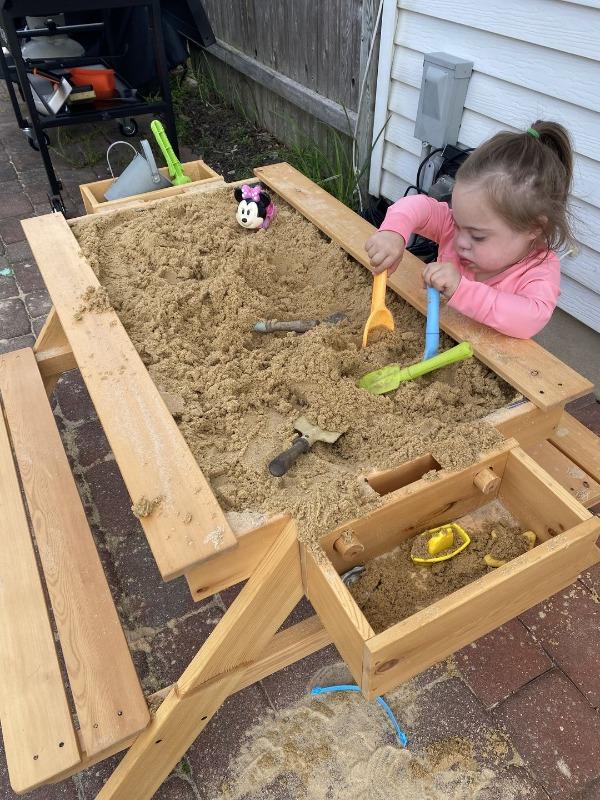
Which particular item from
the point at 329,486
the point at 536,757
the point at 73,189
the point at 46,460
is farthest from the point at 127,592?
the point at 73,189

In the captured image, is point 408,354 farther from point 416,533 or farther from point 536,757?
→ point 536,757

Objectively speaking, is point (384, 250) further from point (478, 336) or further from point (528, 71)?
point (528, 71)

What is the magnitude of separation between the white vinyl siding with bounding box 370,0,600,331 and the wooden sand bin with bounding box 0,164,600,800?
1.24 meters

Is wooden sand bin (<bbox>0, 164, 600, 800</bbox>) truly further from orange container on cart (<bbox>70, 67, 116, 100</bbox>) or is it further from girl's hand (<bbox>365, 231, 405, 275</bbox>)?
orange container on cart (<bbox>70, 67, 116, 100</bbox>)

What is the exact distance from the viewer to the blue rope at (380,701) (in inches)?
60.1

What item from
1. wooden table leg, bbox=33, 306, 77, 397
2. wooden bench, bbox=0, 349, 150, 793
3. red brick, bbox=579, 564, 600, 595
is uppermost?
wooden bench, bbox=0, 349, 150, 793

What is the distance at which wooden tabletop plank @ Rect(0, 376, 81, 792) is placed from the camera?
3.67 feet

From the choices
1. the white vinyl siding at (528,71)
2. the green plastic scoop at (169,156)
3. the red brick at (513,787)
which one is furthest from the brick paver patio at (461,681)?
the white vinyl siding at (528,71)

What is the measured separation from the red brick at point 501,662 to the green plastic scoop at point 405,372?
0.83 metres

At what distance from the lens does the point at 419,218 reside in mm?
1834

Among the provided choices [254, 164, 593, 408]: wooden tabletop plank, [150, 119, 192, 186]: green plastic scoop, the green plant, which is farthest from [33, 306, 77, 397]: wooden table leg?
the green plant

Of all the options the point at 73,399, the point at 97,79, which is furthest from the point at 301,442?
the point at 97,79

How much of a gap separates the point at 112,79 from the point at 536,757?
164 inches

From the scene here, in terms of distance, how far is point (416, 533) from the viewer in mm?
Result: 1289
